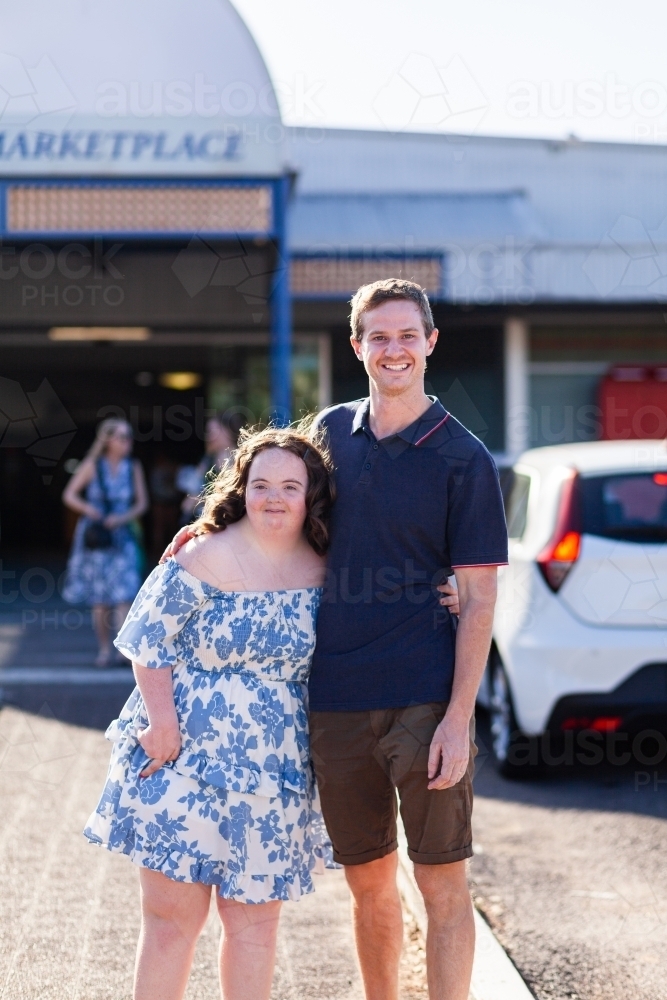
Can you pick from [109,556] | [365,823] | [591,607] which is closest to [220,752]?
[365,823]

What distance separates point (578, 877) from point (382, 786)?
1783mm

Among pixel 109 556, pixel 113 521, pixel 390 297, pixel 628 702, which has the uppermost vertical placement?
pixel 390 297

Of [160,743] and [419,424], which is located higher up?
[419,424]

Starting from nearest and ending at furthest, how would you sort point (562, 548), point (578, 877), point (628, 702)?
point (578, 877), point (628, 702), point (562, 548)

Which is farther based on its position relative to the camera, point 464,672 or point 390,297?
point 390,297

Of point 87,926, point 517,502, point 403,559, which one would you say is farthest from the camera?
point 517,502

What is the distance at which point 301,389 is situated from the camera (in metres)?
14.5

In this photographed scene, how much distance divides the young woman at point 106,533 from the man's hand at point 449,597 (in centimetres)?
612

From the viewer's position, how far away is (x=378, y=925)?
300 centimetres

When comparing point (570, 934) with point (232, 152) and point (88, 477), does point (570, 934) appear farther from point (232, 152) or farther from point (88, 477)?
point (232, 152)

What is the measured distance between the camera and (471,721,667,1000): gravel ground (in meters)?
3.62

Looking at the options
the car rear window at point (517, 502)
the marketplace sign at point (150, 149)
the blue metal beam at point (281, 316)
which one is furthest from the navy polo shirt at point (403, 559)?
the marketplace sign at point (150, 149)

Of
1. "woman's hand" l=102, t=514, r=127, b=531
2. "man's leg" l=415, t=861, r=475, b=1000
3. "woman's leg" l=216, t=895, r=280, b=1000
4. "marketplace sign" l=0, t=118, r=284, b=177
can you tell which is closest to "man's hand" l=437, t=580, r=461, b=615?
"man's leg" l=415, t=861, r=475, b=1000

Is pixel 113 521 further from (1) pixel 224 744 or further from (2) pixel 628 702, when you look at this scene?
(1) pixel 224 744
